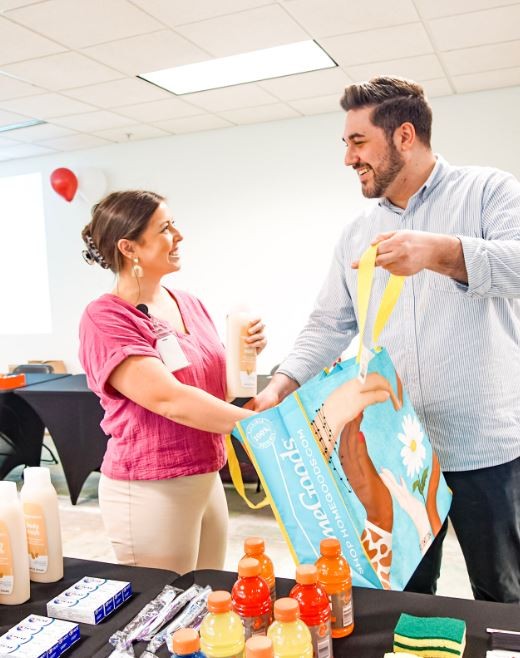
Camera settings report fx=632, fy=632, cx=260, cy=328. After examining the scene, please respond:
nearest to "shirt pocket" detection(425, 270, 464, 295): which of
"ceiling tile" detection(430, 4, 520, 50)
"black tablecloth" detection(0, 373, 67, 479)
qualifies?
"ceiling tile" detection(430, 4, 520, 50)

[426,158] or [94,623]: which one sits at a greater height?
[426,158]

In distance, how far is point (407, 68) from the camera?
3936 millimetres

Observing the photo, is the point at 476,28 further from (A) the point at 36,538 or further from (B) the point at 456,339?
(A) the point at 36,538

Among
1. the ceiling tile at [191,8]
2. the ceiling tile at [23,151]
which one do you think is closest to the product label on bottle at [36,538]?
the ceiling tile at [191,8]

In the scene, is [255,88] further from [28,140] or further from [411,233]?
[411,233]

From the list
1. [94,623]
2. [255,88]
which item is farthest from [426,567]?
[255,88]

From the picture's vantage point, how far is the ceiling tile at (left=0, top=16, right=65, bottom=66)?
3.07 m

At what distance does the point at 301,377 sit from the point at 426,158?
0.59 meters

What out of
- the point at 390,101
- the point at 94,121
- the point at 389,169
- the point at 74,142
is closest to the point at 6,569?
the point at 389,169

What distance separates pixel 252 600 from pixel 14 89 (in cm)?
395

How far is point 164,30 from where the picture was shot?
3.18 metres

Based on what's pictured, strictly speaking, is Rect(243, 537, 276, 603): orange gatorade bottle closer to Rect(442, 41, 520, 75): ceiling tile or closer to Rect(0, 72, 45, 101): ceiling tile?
Rect(442, 41, 520, 75): ceiling tile

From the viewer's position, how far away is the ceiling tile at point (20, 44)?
3.07m

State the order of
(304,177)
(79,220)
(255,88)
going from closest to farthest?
1. (255,88)
2. (304,177)
3. (79,220)
